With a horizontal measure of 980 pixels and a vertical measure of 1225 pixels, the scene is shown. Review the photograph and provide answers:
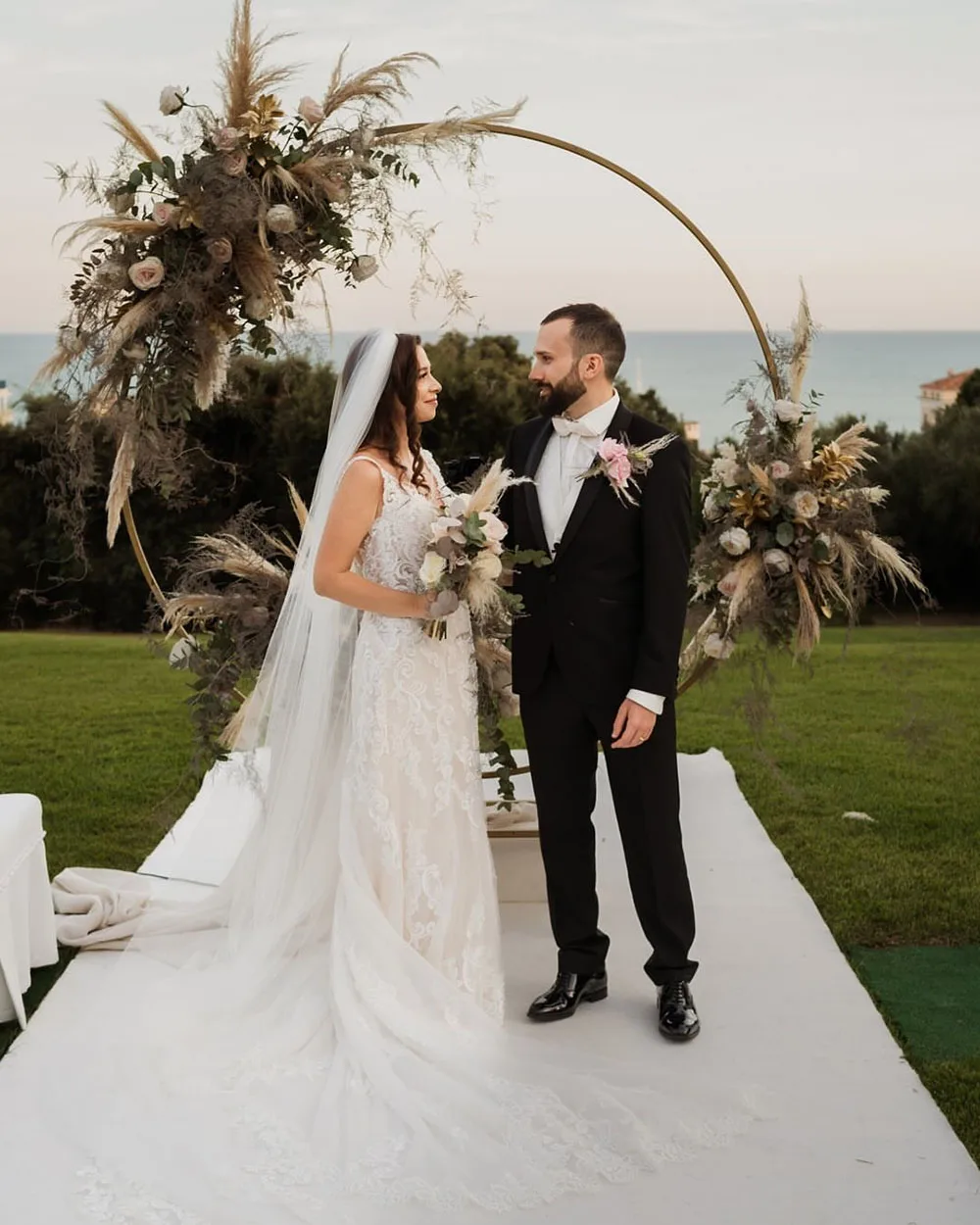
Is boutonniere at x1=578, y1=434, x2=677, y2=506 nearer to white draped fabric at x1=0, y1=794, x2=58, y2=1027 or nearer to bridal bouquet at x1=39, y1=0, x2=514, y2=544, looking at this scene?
bridal bouquet at x1=39, y1=0, x2=514, y2=544

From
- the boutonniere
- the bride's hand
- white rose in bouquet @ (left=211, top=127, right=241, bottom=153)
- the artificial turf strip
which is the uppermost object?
white rose in bouquet @ (left=211, top=127, right=241, bottom=153)

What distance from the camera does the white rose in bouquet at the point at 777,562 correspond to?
186 inches

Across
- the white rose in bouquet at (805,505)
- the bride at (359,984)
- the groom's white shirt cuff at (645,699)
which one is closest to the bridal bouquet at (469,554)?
the bride at (359,984)

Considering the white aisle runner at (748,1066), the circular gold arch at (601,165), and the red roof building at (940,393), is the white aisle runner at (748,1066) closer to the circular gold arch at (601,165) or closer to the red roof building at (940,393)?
the circular gold arch at (601,165)

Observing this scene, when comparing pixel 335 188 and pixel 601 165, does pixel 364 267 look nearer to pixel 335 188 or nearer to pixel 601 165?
pixel 335 188

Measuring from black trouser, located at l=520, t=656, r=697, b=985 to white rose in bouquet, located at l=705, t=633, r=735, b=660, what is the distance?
0.66 meters

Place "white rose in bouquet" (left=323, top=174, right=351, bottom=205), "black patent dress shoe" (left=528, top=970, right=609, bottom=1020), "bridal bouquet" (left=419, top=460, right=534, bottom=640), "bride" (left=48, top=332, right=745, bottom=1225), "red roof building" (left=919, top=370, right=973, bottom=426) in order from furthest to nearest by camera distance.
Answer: "red roof building" (left=919, top=370, right=973, bottom=426) → "white rose in bouquet" (left=323, top=174, right=351, bottom=205) → "black patent dress shoe" (left=528, top=970, right=609, bottom=1020) → "bridal bouquet" (left=419, top=460, right=534, bottom=640) → "bride" (left=48, top=332, right=745, bottom=1225)

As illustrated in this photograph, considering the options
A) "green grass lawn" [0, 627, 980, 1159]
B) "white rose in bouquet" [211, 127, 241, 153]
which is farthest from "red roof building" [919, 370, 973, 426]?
"white rose in bouquet" [211, 127, 241, 153]

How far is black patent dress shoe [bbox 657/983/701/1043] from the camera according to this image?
13.6 feet

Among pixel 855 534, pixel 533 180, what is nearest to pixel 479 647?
pixel 855 534

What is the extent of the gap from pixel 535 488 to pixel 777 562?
97 centimetres

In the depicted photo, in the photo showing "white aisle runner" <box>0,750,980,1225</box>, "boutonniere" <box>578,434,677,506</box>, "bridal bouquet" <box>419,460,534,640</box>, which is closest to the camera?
"white aisle runner" <box>0,750,980,1225</box>

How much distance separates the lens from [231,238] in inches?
178

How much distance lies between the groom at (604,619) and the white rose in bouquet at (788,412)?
0.74 metres
